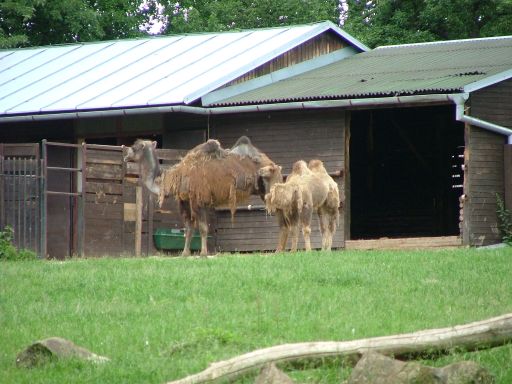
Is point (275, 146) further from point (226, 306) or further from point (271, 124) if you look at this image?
point (226, 306)

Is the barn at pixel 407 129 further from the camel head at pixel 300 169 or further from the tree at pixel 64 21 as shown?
the tree at pixel 64 21

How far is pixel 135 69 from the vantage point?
89.0 ft

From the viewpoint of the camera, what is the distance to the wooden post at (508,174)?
22250 millimetres

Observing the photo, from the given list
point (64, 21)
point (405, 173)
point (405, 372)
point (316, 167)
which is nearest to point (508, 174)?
point (316, 167)

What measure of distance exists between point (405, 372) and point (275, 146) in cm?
1526

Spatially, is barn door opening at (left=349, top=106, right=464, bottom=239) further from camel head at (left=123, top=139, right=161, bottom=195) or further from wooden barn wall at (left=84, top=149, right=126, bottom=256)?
camel head at (left=123, top=139, right=161, bottom=195)

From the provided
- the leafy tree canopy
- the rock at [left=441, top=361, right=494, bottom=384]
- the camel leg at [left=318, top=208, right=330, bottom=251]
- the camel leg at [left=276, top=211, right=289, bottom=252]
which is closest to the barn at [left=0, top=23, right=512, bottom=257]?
the camel leg at [left=318, top=208, right=330, bottom=251]

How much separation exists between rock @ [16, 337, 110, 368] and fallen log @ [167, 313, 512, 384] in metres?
1.65

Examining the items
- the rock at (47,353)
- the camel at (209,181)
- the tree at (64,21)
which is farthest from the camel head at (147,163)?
the tree at (64,21)

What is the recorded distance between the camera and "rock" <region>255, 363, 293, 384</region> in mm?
8859

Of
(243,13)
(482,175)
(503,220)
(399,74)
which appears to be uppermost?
(243,13)

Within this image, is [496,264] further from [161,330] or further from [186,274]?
[161,330]

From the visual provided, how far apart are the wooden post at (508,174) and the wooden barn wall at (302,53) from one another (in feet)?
19.1

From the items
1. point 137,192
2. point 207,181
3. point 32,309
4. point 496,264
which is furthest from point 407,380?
point 137,192
